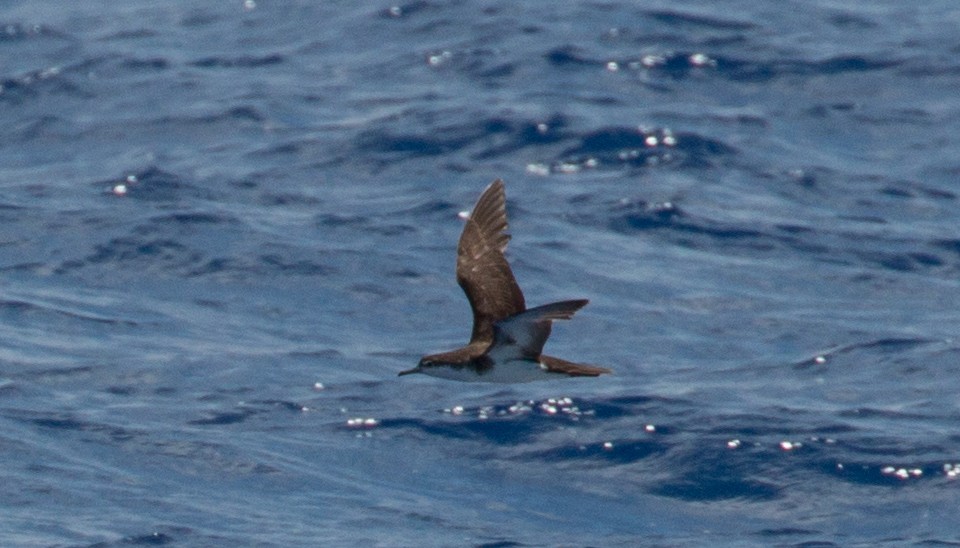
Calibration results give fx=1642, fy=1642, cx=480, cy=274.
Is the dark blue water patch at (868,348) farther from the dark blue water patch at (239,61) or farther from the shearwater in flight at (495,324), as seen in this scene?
the dark blue water patch at (239,61)

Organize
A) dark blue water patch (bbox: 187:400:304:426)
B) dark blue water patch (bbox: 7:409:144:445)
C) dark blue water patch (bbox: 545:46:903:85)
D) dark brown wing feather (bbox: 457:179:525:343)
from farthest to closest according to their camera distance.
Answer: dark blue water patch (bbox: 545:46:903:85)
dark blue water patch (bbox: 187:400:304:426)
dark blue water patch (bbox: 7:409:144:445)
dark brown wing feather (bbox: 457:179:525:343)

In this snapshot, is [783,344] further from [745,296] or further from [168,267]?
[168,267]

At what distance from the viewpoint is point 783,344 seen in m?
15.3

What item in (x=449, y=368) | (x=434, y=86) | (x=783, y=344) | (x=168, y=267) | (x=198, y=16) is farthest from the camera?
(x=198, y=16)

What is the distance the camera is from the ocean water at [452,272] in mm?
12781

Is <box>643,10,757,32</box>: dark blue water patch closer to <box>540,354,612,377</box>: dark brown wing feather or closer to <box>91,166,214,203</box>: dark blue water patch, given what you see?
<box>91,166,214,203</box>: dark blue water patch

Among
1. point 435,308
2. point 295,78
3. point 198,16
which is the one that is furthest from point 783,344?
point 198,16

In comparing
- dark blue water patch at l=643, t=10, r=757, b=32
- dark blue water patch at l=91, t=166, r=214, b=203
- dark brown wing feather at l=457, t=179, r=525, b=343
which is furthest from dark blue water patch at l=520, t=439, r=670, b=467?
dark blue water patch at l=643, t=10, r=757, b=32

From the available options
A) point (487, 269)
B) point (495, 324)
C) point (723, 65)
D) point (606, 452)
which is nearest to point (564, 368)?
point (495, 324)

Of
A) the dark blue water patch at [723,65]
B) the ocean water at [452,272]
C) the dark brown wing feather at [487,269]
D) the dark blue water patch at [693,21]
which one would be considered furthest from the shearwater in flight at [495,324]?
the dark blue water patch at [693,21]

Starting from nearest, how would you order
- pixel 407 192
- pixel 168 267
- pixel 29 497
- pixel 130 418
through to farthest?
1. pixel 29 497
2. pixel 130 418
3. pixel 168 267
4. pixel 407 192

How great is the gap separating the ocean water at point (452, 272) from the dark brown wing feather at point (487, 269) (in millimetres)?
2241

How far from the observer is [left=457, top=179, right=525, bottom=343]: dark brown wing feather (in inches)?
409

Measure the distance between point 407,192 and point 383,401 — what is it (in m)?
4.96
